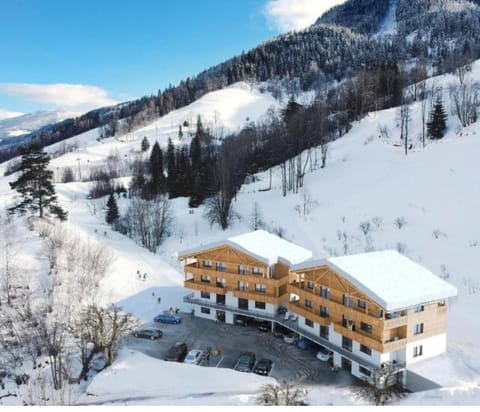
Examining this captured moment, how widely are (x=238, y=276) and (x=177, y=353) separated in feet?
22.1

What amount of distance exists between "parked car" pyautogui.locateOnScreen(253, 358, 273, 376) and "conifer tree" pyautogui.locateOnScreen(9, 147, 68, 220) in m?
27.7

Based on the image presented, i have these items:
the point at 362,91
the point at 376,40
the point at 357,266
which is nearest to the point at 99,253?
the point at 357,266

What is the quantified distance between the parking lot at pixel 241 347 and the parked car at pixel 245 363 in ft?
1.73

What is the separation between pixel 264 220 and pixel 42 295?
23.8 m

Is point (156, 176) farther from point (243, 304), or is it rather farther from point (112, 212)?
point (243, 304)

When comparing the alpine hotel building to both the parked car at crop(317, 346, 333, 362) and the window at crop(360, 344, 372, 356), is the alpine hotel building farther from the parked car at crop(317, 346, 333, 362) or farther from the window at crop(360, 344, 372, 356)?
the parked car at crop(317, 346, 333, 362)

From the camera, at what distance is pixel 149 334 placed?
2745cm

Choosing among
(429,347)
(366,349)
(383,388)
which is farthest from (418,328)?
(383,388)

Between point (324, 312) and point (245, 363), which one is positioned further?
point (324, 312)

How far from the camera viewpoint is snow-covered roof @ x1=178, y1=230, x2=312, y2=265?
92.3 feet

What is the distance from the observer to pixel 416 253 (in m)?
34.8

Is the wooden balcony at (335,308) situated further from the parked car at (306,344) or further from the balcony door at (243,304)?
the balcony door at (243,304)

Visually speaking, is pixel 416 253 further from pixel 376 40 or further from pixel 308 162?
pixel 376 40

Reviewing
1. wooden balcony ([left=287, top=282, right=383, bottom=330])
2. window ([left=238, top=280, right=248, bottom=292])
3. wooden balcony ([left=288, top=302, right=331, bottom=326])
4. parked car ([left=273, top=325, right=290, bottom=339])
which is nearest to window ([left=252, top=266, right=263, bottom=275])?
window ([left=238, top=280, right=248, bottom=292])
